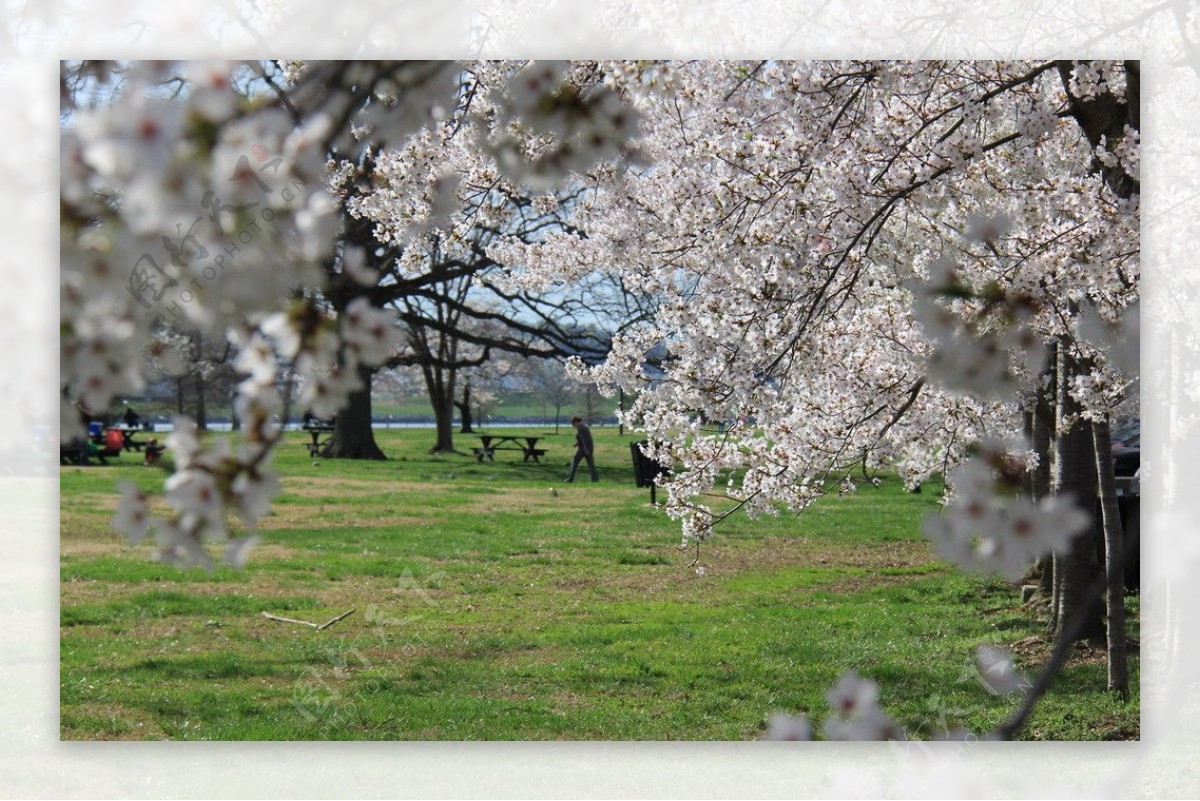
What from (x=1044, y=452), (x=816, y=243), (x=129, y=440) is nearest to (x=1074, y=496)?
(x=1044, y=452)

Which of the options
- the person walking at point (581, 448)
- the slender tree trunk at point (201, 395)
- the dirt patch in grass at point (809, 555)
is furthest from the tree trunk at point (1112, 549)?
the slender tree trunk at point (201, 395)

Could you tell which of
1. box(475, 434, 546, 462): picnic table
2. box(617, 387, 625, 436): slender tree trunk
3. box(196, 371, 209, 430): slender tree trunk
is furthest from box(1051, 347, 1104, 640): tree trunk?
box(196, 371, 209, 430): slender tree trunk

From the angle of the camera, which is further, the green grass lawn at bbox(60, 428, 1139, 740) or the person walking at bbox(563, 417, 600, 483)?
the person walking at bbox(563, 417, 600, 483)

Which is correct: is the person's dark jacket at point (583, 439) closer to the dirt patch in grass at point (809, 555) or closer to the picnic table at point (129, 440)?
the dirt patch in grass at point (809, 555)

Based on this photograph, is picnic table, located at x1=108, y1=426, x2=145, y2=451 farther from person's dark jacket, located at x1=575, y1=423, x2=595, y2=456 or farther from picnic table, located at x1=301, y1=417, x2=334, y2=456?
person's dark jacket, located at x1=575, y1=423, x2=595, y2=456

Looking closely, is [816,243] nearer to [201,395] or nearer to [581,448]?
[581,448]

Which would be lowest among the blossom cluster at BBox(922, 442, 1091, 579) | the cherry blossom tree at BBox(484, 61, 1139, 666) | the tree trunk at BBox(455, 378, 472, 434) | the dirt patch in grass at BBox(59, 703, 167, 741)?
the dirt patch in grass at BBox(59, 703, 167, 741)

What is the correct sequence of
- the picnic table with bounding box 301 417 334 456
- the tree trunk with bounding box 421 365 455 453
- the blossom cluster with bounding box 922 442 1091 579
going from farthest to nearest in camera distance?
the tree trunk with bounding box 421 365 455 453 < the picnic table with bounding box 301 417 334 456 < the blossom cluster with bounding box 922 442 1091 579
